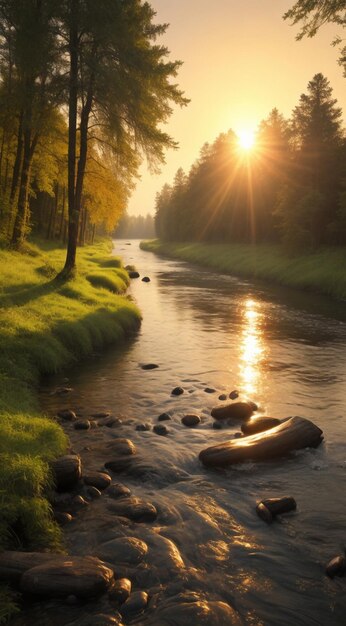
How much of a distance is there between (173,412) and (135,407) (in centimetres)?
93

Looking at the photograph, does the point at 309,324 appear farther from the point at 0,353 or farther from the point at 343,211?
the point at 343,211

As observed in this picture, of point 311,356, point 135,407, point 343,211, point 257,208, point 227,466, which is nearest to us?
point 227,466

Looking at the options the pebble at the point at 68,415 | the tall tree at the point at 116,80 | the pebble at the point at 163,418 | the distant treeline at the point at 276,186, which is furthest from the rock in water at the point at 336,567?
the distant treeline at the point at 276,186

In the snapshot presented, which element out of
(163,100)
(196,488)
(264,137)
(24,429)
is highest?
(264,137)

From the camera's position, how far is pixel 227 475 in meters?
7.72

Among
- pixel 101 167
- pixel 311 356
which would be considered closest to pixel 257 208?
pixel 101 167

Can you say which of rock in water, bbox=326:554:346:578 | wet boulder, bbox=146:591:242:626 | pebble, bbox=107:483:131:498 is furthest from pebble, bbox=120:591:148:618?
rock in water, bbox=326:554:346:578

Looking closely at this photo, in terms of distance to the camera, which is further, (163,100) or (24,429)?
(163,100)

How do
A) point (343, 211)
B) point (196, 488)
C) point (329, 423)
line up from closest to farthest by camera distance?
point (196, 488) < point (329, 423) < point (343, 211)

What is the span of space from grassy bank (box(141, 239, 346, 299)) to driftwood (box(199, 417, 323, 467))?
22438 millimetres

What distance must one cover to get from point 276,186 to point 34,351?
49630mm

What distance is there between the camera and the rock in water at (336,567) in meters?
5.33

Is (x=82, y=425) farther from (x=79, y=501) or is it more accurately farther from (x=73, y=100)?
(x=73, y=100)

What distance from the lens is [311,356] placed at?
626 inches
